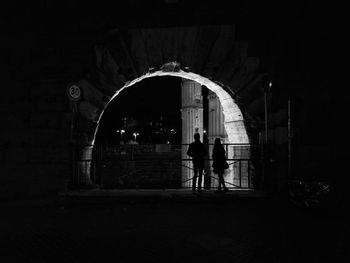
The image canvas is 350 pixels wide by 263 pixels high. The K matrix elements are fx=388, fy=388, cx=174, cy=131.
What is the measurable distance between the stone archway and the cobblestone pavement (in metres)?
3.19

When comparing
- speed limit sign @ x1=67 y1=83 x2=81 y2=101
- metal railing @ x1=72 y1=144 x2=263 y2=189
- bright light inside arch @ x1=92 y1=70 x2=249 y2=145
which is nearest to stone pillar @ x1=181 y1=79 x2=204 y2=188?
bright light inside arch @ x1=92 y1=70 x2=249 y2=145

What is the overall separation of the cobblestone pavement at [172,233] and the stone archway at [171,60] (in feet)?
10.5

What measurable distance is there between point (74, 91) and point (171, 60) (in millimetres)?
3095

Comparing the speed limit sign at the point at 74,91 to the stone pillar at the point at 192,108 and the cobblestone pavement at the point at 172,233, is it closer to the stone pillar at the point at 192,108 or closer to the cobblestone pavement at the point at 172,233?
the cobblestone pavement at the point at 172,233

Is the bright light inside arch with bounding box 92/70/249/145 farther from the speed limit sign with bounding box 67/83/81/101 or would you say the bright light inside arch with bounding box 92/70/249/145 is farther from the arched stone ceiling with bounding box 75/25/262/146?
the speed limit sign with bounding box 67/83/81/101

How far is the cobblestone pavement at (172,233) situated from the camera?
580 centimetres

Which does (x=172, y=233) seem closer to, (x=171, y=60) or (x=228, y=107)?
(x=171, y=60)

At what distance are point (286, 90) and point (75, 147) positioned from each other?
257 inches

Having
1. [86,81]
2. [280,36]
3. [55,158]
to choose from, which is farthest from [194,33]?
[55,158]

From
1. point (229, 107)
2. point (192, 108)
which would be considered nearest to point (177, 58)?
point (229, 107)

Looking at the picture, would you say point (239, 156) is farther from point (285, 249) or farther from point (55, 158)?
point (285, 249)

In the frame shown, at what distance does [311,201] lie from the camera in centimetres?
874

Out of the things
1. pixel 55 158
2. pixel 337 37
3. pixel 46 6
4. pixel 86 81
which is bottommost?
pixel 55 158

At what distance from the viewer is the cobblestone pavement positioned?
580 centimetres
